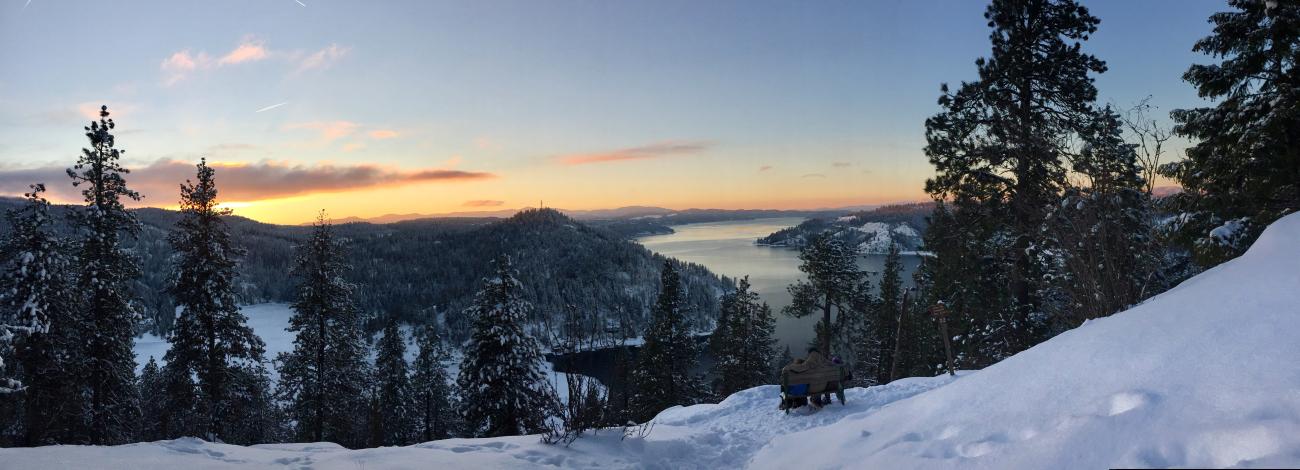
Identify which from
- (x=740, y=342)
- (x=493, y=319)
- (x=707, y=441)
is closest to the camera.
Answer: (x=707, y=441)

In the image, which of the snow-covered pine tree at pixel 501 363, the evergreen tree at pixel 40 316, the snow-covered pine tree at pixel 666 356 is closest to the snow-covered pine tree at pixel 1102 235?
the snow-covered pine tree at pixel 501 363

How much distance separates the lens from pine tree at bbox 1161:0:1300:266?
9.49 metres

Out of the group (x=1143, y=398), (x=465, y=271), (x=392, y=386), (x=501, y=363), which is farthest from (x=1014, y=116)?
(x=465, y=271)

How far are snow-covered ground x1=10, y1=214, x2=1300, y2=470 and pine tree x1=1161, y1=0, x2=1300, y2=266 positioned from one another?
4.46 m

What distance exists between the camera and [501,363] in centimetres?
1997

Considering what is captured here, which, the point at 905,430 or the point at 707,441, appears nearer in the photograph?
the point at 905,430

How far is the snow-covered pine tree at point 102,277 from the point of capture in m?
14.5

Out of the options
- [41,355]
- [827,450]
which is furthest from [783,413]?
[41,355]

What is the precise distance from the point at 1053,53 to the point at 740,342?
63.9 feet

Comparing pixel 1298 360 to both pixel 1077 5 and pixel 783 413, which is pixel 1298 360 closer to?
pixel 783 413

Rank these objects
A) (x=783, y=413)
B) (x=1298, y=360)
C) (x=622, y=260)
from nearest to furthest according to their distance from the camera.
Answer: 1. (x=1298, y=360)
2. (x=783, y=413)
3. (x=622, y=260)

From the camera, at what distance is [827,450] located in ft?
19.7

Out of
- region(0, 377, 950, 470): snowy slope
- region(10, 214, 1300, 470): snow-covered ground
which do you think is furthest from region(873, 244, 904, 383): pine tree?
region(10, 214, 1300, 470): snow-covered ground

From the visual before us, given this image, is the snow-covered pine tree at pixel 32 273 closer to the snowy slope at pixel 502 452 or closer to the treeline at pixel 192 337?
the treeline at pixel 192 337
